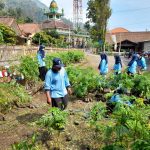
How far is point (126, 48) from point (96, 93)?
2317 inches

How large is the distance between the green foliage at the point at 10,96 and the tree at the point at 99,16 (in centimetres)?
4970

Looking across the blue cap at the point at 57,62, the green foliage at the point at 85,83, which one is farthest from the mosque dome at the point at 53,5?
the blue cap at the point at 57,62

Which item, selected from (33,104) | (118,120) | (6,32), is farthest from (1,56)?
(6,32)

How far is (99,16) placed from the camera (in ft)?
196

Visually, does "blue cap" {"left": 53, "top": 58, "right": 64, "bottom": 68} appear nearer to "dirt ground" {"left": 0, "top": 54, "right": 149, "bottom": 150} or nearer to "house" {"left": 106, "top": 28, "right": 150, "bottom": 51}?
"dirt ground" {"left": 0, "top": 54, "right": 149, "bottom": 150}

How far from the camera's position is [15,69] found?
1355 centimetres

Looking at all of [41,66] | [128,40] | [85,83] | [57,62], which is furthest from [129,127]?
[128,40]

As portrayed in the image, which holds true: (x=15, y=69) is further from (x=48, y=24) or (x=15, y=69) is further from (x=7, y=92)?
(x=48, y=24)

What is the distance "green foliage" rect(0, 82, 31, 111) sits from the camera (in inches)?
377

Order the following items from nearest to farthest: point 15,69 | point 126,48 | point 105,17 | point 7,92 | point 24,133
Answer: point 24,133, point 7,92, point 15,69, point 105,17, point 126,48

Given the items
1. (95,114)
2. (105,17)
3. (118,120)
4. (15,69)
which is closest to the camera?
(118,120)

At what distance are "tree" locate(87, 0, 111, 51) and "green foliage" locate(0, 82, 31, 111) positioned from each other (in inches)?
1957

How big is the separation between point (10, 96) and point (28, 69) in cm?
334

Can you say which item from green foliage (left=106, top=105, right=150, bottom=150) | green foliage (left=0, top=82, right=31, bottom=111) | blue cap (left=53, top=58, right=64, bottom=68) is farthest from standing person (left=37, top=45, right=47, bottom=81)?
green foliage (left=106, top=105, right=150, bottom=150)
